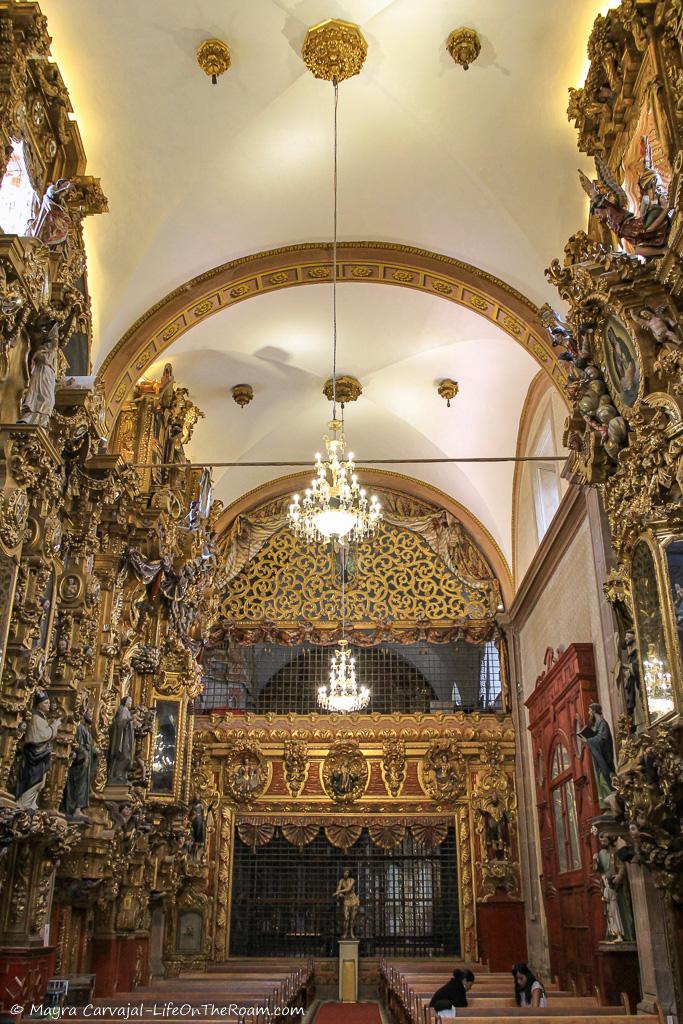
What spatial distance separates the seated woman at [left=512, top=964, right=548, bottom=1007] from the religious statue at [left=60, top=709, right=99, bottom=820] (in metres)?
4.63

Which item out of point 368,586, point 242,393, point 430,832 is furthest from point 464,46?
point 430,832

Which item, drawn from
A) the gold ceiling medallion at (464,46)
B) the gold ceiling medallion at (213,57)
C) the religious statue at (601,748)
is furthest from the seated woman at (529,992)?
the gold ceiling medallion at (213,57)

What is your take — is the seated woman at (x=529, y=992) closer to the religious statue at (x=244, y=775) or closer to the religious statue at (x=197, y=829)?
the religious statue at (x=197, y=829)

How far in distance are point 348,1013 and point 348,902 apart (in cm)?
233

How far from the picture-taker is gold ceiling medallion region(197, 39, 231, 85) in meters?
8.91

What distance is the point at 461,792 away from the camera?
15.8 m

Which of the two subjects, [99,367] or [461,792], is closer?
[99,367]

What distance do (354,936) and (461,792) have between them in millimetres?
3033

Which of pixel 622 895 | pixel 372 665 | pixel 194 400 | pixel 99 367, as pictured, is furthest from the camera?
pixel 372 665

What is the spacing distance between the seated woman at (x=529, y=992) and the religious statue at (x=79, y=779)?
15.2 feet

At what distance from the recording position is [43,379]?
7559mm

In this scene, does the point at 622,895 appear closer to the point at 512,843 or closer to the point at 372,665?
the point at 512,843

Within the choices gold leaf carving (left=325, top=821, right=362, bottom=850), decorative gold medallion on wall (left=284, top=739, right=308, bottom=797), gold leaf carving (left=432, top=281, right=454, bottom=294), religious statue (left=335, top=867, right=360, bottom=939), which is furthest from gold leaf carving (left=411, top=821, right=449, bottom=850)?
gold leaf carving (left=432, top=281, right=454, bottom=294)

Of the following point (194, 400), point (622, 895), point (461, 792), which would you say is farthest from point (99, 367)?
point (461, 792)
